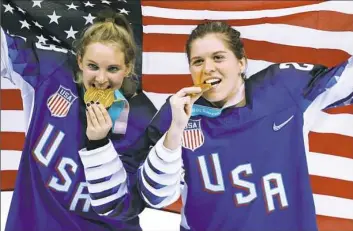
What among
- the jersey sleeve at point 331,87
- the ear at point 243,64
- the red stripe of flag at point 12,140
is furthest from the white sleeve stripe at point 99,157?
the jersey sleeve at point 331,87

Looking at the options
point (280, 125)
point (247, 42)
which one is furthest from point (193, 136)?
point (247, 42)

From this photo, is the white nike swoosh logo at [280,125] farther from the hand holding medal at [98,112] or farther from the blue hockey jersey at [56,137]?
the hand holding medal at [98,112]

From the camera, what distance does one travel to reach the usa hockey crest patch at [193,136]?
5.84 feet

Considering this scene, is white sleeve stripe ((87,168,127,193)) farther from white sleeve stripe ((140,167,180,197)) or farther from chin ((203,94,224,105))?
chin ((203,94,224,105))

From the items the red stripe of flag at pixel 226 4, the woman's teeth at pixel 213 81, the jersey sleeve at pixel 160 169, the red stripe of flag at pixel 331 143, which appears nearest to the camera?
the jersey sleeve at pixel 160 169

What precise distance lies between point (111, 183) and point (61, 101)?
1.15 ft

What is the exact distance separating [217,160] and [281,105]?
276 mm

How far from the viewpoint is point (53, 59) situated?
6.14 feet

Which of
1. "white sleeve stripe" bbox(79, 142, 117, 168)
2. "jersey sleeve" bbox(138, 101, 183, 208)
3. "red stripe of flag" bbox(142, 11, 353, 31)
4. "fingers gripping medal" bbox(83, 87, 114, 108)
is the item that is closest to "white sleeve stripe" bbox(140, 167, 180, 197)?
"jersey sleeve" bbox(138, 101, 183, 208)

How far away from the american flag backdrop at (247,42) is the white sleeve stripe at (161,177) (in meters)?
0.19

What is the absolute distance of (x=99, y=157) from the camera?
5.68 feet

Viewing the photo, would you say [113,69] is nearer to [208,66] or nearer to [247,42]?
[208,66]

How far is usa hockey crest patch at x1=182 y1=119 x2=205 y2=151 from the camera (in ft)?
5.84

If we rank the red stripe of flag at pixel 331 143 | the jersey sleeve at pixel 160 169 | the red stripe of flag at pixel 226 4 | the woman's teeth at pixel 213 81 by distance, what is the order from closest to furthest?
the jersey sleeve at pixel 160 169
the woman's teeth at pixel 213 81
the red stripe of flag at pixel 331 143
the red stripe of flag at pixel 226 4
